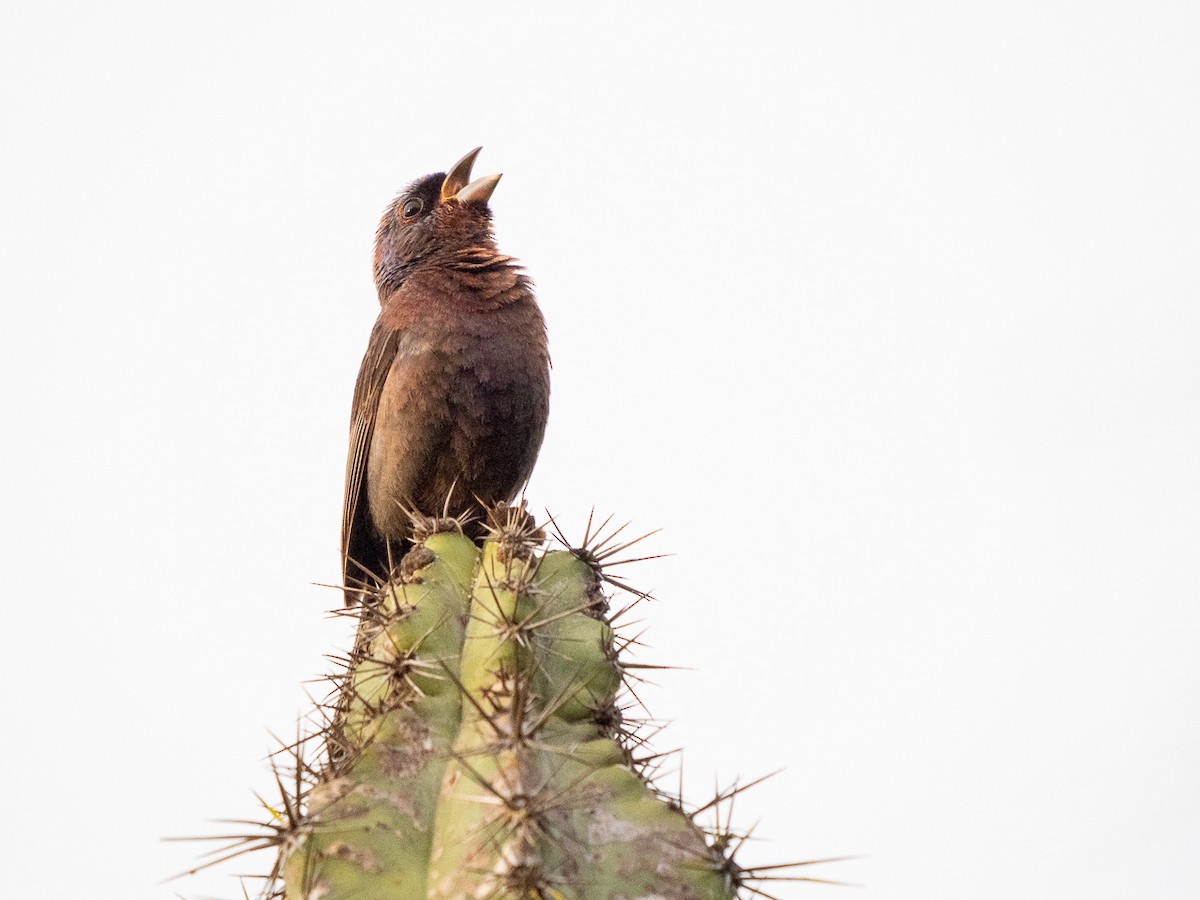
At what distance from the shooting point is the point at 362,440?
5.53m

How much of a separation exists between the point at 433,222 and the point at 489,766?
3920 millimetres

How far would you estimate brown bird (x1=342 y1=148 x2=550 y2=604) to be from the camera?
196 inches

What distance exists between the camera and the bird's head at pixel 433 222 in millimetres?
5902

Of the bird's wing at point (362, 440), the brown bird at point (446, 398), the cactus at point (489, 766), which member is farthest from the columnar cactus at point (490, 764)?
the bird's wing at point (362, 440)

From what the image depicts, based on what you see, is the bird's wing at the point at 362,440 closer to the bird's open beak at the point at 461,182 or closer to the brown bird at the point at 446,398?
the brown bird at the point at 446,398

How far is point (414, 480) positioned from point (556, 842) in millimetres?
2748

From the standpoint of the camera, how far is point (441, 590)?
3.24 metres

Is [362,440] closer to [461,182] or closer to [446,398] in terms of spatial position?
[446,398]

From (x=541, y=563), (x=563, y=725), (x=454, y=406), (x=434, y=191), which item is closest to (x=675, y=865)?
(x=563, y=725)

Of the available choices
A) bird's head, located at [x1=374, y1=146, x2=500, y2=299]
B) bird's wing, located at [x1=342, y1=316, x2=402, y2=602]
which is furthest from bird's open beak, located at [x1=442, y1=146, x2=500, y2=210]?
bird's wing, located at [x1=342, y1=316, x2=402, y2=602]

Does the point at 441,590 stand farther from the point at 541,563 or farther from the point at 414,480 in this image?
the point at 414,480

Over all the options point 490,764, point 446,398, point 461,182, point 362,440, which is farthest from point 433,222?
point 490,764

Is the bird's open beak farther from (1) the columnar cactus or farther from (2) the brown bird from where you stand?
(1) the columnar cactus

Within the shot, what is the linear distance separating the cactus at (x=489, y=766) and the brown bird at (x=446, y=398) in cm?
164
